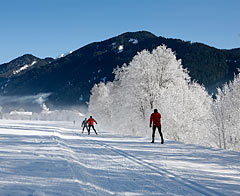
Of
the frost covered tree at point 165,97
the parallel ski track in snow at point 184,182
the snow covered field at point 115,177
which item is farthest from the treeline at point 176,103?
the parallel ski track in snow at point 184,182

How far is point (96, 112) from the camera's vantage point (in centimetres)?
5431

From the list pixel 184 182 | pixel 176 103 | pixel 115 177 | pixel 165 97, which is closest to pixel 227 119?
pixel 176 103

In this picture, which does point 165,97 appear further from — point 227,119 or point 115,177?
point 115,177

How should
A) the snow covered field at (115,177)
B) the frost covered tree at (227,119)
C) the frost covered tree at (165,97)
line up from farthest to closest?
1. the frost covered tree at (227,119)
2. the frost covered tree at (165,97)
3. the snow covered field at (115,177)

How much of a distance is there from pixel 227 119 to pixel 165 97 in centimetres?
774

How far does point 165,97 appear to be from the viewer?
24578mm

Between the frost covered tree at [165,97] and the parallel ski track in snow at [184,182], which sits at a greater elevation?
the frost covered tree at [165,97]

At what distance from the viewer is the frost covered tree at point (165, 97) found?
2420 cm

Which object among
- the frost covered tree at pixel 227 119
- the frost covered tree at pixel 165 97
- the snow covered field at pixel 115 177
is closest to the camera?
the snow covered field at pixel 115 177

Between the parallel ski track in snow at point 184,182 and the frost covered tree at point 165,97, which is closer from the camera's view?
the parallel ski track in snow at point 184,182

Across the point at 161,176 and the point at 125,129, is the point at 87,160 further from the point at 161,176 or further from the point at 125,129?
the point at 125,129

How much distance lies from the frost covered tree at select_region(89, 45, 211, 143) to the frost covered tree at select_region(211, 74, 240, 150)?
145 cm

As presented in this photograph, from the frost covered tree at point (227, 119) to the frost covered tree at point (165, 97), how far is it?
4.76ft

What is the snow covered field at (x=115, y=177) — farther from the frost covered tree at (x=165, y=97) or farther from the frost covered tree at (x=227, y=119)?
the frost covered tree at (x=227, y=119)
